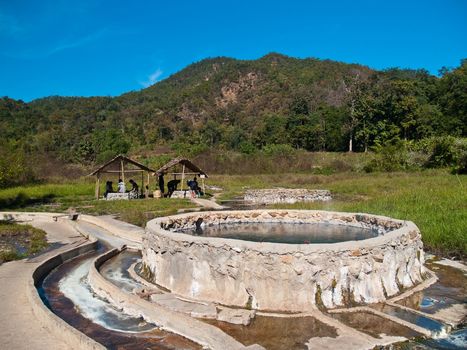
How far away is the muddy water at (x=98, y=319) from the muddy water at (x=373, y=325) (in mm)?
2005

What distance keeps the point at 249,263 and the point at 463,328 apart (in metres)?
2.85

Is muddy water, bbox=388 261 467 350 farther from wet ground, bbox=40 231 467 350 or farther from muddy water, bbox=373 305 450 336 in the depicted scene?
muddy water, bbox=373 305 450 336

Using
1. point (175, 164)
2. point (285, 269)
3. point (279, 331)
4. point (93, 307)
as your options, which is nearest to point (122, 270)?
point (93, 307)

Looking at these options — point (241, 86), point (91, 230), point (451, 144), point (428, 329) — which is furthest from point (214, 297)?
point (241, 86)

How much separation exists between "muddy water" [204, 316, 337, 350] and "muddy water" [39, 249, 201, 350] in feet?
1.86

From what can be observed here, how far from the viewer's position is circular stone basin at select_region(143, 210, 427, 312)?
18.7 ft

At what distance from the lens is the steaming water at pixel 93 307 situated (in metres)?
5.54

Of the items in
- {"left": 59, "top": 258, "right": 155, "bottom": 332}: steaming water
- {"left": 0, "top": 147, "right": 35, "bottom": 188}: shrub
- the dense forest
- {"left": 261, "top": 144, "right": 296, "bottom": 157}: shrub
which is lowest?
{"left": 59, "top": 258, "right": 155, "bottom": 332}: steaming water

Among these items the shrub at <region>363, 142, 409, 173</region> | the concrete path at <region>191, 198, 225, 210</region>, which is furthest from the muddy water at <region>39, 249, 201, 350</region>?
the shrub at <region>363, 142, 409, 173</region>

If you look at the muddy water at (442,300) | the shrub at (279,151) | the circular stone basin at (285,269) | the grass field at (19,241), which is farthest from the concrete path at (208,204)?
the shrub at (279,151)

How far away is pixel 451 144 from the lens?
30297 millimetres

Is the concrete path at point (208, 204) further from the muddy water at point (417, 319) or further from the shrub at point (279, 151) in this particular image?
the shrub at point (279, 151)

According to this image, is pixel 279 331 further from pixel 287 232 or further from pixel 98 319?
A: pixel 287 232

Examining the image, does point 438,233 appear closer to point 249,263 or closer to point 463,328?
point 463,328
